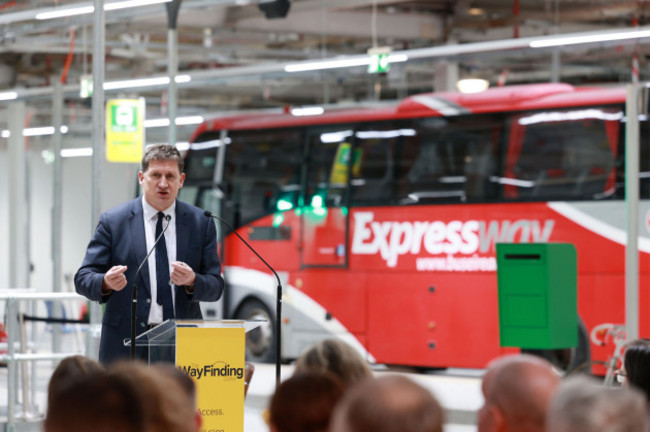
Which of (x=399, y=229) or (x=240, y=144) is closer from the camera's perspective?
(x=399, y=229)

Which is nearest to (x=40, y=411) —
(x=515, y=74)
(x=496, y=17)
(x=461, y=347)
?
(x=461, y=347)

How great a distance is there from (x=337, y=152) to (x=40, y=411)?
20.4ft

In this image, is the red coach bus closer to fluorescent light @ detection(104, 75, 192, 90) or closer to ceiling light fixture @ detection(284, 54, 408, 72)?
ceiling light fixture @ detection(284, 54, 408, 72)

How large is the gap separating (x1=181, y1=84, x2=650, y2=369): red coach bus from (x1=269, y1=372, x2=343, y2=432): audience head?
10.5 m

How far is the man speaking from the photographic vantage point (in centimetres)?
551

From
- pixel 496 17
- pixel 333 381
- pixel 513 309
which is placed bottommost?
pixel 513 309

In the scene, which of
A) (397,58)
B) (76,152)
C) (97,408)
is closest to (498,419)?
(97,408)

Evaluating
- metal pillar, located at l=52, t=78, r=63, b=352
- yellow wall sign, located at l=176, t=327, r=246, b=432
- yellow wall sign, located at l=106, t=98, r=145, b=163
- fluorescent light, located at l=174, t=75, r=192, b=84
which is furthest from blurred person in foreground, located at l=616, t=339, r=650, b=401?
fluorescent light, located at l=174, t=75, r=192, b=84

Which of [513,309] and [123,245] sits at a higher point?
[123,245]

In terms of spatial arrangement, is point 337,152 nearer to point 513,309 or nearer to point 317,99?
point 513,309

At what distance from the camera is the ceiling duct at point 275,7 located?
46.7 feet

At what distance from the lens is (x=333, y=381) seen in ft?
10.0

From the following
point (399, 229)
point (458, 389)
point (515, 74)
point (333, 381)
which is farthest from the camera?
point (515, 74)

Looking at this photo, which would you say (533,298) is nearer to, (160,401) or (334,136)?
(334,136)
